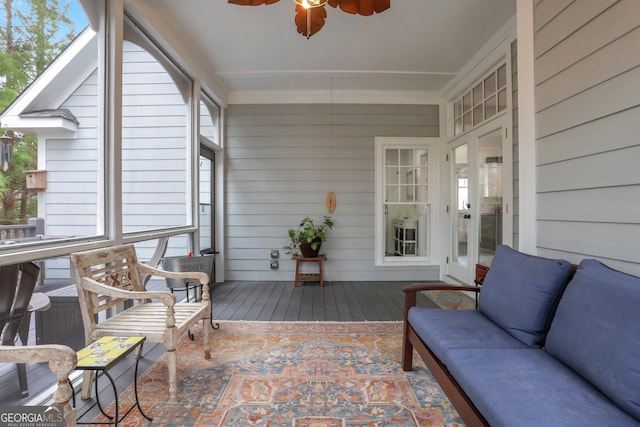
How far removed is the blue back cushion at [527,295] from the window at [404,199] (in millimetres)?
2537

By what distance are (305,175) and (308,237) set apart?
0.98 m

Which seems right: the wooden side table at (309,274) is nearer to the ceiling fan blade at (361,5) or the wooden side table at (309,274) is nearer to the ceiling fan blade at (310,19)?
the ceiling fan blade at (310,19)

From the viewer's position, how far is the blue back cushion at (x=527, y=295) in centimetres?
137

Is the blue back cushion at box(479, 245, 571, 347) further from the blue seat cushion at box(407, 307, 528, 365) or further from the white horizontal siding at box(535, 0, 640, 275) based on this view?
the white horizontal siding at box(535, 0, 640, 275)

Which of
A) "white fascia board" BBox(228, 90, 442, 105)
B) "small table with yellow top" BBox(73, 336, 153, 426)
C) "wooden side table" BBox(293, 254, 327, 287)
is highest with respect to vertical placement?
"white fascia board" BBox(228, 90, 442, 105)

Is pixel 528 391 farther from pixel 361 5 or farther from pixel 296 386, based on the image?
pixel 361 5

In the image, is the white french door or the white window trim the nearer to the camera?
the white french door

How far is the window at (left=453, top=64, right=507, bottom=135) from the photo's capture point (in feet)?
9.58

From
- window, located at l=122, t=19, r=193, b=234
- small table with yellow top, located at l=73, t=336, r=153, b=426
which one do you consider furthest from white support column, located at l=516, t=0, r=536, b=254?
window, located at l=122, t=19, r=193, b=234

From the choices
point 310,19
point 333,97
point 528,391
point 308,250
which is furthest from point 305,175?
point 528,391

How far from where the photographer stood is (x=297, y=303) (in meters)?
3.25

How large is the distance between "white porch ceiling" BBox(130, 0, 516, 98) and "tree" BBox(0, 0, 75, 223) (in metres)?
0.95

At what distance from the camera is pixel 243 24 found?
271 cm

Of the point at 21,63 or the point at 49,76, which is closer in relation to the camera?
the point at 21,63
